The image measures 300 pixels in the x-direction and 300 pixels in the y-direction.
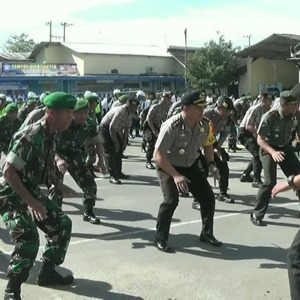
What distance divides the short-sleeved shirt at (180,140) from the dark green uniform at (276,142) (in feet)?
3.68

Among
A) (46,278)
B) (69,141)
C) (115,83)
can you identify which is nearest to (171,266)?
(46,278)

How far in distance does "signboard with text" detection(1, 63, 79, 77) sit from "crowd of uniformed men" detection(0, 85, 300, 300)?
29639 mm

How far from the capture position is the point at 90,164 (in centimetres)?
742

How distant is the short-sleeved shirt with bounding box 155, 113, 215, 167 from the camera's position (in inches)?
213

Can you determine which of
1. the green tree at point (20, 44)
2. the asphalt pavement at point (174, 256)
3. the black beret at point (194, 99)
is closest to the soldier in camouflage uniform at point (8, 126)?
the asphalt pavement at point (174, 256)

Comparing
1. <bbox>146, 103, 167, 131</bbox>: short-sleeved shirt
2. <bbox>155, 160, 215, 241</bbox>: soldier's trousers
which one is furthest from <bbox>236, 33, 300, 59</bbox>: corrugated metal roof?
<bbox>155, 160, 215, 241</bbox>: soldier's trousers

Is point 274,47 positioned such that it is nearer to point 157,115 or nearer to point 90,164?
point 157,115

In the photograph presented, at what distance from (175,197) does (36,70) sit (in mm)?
35381

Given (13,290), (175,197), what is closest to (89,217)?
(175,197)

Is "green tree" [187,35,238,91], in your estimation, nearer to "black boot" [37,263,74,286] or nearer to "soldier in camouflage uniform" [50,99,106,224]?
"soldier in camouflage uniform" [50,99,106,224]

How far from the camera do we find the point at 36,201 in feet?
13.0

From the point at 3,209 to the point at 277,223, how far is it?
396 cm

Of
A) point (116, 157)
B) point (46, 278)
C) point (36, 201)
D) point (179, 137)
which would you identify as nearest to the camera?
point (36, 201)

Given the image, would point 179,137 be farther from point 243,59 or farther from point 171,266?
point 243,59
